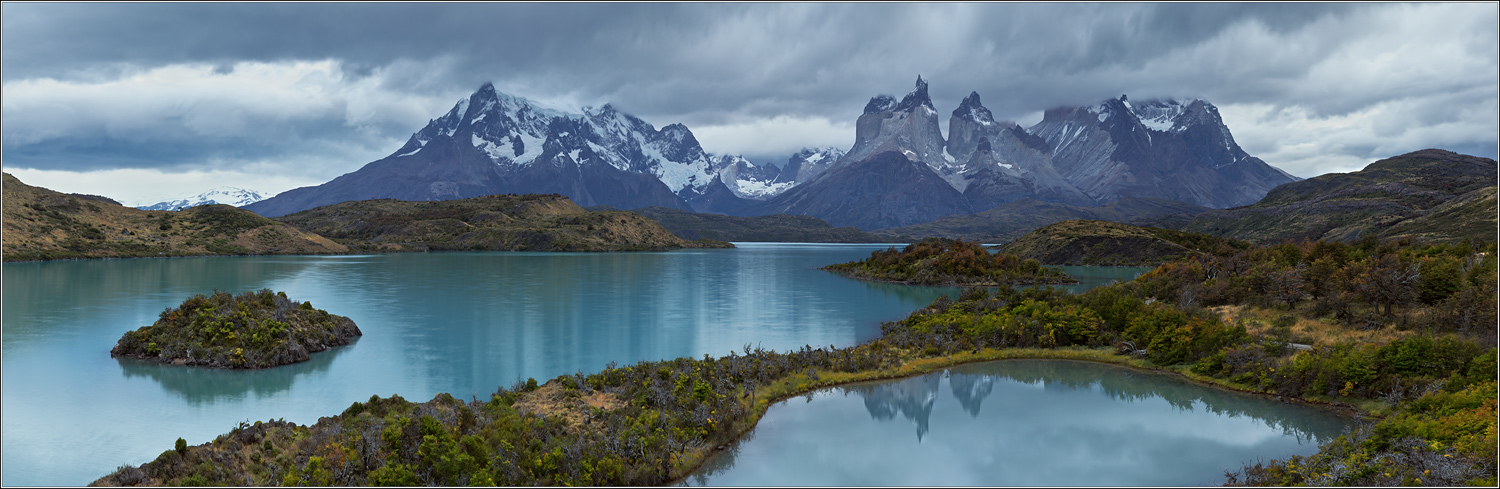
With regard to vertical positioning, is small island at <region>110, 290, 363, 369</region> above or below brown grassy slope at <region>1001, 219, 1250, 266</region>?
below

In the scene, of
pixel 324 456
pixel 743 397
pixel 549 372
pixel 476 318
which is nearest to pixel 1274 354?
pixel 743 397

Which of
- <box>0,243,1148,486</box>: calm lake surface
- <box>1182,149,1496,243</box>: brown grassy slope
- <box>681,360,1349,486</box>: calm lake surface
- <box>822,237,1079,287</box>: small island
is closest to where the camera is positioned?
<box>681,360,1349,486</box>: calm lake surface

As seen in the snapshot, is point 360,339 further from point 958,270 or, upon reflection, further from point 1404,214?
point 1404,214

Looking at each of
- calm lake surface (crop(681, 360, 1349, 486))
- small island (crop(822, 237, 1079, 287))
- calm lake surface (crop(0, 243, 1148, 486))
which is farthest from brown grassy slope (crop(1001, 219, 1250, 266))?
calm lake surface (crop(681, 360, 1349, 486))

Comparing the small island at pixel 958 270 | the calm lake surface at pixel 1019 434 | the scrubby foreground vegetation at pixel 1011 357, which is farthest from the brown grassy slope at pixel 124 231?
the calm lake surface at pixel 1019 434

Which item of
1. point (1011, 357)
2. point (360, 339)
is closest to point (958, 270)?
point (1011, 357)

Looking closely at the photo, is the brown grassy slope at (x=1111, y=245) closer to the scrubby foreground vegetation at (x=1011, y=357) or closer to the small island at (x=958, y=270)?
the small island at (x=958, y=270)

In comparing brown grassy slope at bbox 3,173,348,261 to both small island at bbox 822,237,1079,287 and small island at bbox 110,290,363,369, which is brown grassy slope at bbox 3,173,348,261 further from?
small island at bbox 822,237,1079,287
